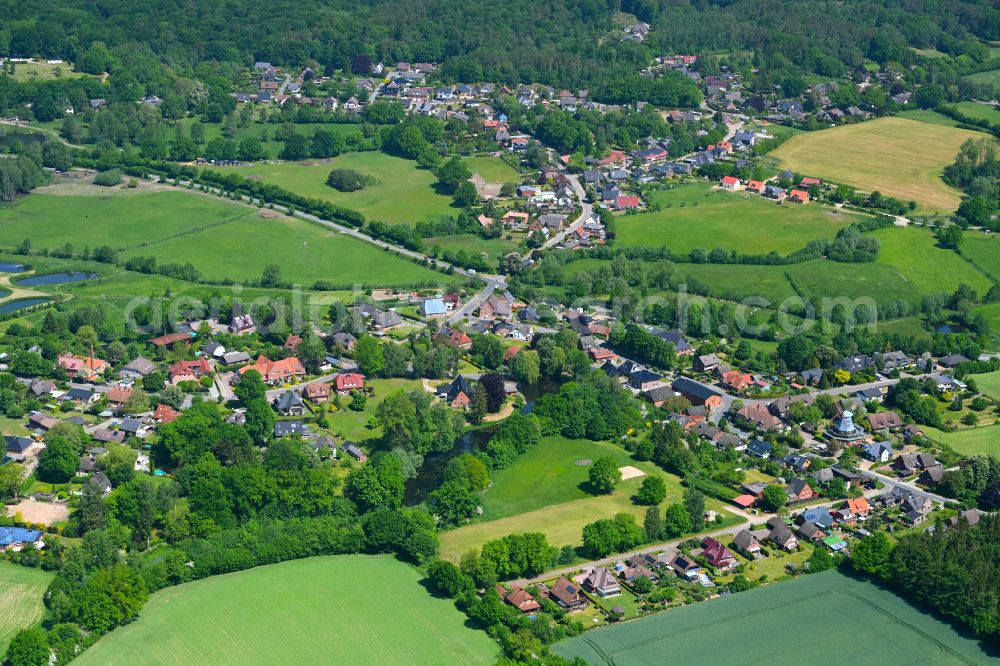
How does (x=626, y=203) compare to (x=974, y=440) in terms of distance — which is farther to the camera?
(x=626, y=203)

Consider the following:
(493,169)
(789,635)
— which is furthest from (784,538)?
(493,169)

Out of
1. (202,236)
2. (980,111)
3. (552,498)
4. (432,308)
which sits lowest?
(552,498)

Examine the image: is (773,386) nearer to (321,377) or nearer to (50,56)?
(321,377)

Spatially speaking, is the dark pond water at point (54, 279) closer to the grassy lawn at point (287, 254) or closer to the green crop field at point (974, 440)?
the grassy lawn at point (287, 254)

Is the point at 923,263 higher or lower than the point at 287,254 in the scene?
lower

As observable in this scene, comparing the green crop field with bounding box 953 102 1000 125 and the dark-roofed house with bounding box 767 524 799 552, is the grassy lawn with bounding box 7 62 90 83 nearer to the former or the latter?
the green crop field with bounding box 953 102 1000 125

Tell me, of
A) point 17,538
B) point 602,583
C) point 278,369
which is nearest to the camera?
point 602,583

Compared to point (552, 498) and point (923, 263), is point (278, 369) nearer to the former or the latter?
point (552, 498)
